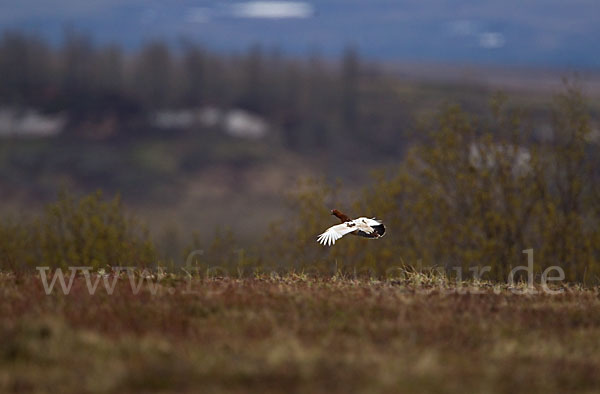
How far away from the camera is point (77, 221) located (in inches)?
1155

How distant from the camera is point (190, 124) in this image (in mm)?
173375

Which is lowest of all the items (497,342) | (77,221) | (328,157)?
(328,157)

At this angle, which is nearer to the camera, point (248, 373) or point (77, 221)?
point (248, 373)

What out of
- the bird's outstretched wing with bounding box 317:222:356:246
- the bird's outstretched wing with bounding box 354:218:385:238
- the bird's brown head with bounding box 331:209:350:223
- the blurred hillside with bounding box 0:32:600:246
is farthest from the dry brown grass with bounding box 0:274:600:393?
the blurred hillside with bounding box 0:32:600:246

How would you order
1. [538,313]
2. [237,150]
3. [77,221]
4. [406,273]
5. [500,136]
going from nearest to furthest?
[538,313] → [406,273] → [77,221] → [500,136] → [237,150]

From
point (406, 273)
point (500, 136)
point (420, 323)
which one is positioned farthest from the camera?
point (500, 136)

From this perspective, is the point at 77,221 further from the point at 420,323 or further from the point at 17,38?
the point at 17,38

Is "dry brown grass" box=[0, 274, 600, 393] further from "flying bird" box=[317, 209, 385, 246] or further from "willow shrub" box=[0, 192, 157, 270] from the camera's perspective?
"willow shrub" box=[0, 192, 157, 270]

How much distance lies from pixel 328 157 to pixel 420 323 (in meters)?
157

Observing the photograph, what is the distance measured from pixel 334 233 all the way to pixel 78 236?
1660 cm

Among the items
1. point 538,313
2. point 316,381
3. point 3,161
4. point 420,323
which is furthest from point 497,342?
point 3,161

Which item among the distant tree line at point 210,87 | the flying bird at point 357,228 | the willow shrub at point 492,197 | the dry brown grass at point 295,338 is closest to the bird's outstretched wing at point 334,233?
the flying bird at point 357,228

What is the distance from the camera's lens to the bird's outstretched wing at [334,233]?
48.5 ft

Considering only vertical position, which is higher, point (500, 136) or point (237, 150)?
point (500, 136)
